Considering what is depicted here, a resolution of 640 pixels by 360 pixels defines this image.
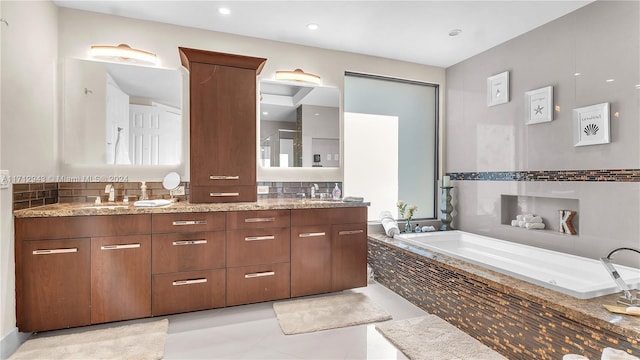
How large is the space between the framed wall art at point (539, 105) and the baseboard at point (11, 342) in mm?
4576

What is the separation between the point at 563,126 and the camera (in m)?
2.95

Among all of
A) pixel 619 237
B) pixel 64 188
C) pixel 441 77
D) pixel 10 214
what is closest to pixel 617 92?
pixel 619 237

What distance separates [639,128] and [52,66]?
4.77 meters

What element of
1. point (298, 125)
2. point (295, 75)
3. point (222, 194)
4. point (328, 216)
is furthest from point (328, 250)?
point (295, 75)

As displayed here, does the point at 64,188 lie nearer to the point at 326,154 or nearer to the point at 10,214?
the point at 10,214

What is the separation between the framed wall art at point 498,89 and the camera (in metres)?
3.50

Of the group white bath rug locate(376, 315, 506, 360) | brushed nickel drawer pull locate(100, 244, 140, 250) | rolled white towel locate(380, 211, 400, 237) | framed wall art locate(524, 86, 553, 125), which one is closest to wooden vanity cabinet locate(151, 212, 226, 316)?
brushed nickel drawer pull locate(100, 244, 140, 250)

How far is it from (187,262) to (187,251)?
9 cm

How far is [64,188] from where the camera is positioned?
2830 mm

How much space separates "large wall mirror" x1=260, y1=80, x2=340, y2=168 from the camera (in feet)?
11.3

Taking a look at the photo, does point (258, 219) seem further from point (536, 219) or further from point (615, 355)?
point (536, 219)

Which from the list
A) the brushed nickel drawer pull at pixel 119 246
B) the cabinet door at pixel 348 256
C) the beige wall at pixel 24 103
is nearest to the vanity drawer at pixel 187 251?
the brushed nickel drawer pull at pixel 119 246

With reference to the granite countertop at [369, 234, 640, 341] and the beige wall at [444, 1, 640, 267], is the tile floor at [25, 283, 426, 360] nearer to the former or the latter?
the granite countertop at [369, 234, 640, 341]

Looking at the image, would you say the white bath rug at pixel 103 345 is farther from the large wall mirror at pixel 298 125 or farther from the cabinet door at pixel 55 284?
the large wall mirror at pixel 298 125
